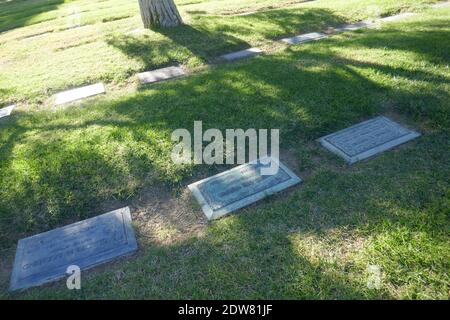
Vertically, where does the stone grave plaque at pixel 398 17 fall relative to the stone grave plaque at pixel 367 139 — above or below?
above

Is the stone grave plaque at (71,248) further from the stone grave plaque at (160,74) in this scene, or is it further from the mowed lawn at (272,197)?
the stone grave plaque at (160,74)

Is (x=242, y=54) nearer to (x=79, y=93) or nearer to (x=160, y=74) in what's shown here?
(x=160, y=74)

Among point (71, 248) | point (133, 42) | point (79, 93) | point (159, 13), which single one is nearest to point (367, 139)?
point (71, 248)

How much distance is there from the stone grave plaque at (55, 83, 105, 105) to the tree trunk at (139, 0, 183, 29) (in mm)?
2678

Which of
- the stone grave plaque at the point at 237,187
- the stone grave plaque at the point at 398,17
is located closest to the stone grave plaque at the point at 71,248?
the stone grave plaque at the point at 237,187

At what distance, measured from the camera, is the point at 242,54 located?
252 inches

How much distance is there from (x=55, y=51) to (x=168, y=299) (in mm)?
7550

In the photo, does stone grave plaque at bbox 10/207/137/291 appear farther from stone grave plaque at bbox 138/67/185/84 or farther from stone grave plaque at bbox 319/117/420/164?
stone grave plaque at bbox 138/67/185/84

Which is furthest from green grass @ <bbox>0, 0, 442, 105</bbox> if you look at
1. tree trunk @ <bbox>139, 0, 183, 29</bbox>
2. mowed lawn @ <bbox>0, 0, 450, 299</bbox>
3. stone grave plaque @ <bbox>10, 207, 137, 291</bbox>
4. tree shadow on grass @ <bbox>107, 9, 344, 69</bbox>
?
stone grave plaque @ <bbox>10, 207, 137, 291</bbox>

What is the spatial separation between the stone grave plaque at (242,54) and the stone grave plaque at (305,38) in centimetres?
85

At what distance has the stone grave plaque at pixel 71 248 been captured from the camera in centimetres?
260

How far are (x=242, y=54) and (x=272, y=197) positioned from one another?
417 cm

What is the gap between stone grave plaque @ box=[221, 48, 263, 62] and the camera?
6297 mm

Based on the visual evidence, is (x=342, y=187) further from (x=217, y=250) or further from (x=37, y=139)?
(x=37, y=139)
